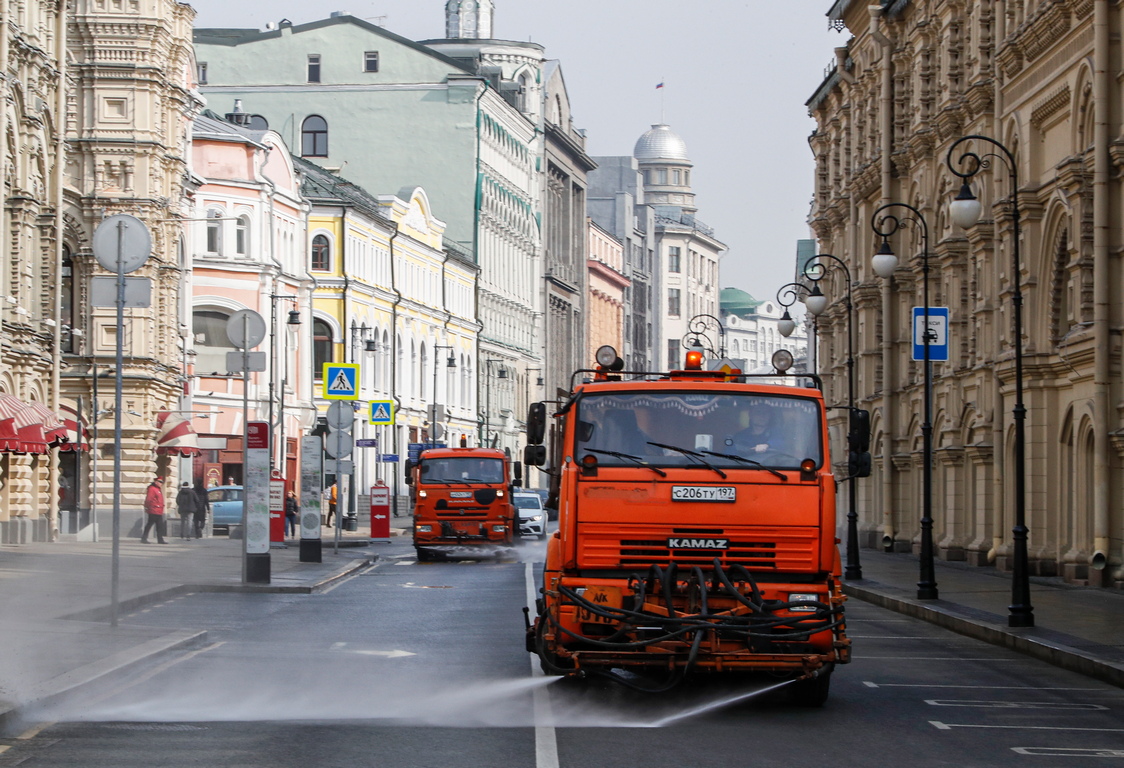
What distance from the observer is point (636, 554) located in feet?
47.0

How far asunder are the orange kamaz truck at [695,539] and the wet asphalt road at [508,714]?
46 cm

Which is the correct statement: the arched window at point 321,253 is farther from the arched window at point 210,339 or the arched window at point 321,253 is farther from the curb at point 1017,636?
the curb at point 1017,636

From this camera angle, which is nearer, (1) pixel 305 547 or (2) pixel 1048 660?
(2) pixel 1048 660

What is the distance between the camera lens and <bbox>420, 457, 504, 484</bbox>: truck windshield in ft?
139

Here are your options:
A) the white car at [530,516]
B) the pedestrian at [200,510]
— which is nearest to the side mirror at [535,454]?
the pedestrian at [200,510]

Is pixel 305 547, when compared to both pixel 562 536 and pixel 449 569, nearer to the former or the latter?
pixel 449 569

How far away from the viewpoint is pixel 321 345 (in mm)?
81188

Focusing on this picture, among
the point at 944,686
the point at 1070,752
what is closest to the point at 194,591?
the point at 944,686

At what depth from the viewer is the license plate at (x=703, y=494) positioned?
46.9ft

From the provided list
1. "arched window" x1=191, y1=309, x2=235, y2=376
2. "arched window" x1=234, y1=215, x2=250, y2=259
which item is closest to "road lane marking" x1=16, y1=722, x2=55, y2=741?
"arched window" x1=191, y1=309, x2=235, y2=376

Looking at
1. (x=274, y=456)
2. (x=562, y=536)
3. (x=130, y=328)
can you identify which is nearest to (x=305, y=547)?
(x=130, y=328)

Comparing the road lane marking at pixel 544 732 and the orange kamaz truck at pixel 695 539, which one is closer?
the road lane marking at pixel 544 732

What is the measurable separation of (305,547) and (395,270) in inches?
2089

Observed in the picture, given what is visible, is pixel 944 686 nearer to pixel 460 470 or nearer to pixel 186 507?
pixel 460 470
